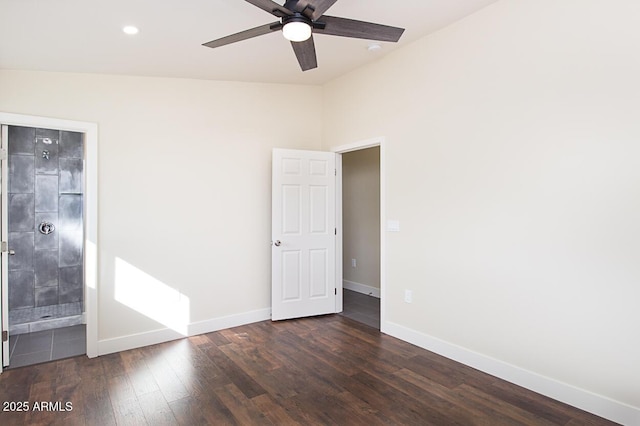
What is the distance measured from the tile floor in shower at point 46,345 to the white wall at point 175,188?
45cm

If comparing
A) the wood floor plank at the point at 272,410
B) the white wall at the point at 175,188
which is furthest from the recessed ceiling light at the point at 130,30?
the wood floor plank at the point at 272,410

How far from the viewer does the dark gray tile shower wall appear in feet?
13.1

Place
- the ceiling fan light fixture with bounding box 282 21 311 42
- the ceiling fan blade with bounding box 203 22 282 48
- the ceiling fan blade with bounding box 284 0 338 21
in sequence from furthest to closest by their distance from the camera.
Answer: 1. the ceiling fan blade with bounding box 203 22 282 48
2. the ceiling fan light fixture with bounding box 282 21 311 42
3. the ceiling fan blade with bounding box 284 0 338 21

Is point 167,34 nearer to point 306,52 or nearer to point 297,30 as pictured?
point 306,52

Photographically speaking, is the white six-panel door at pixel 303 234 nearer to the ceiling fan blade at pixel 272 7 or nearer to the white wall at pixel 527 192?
the white wall at pixel 527 192

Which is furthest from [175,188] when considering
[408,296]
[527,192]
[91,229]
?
[527,192]

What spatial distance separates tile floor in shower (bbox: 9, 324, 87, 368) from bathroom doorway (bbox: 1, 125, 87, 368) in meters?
0.01

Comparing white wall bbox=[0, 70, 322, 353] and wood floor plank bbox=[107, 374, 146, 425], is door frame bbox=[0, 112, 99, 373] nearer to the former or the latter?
white wall bbox=[0, 70, 322, 353]

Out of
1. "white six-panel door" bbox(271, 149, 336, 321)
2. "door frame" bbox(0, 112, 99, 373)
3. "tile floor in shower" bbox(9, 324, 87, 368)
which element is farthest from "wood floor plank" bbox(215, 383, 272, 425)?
"tile floor in shower" bbox(9, 324, 87, 368)

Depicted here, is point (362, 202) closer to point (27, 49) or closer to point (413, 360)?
point (413, 360)

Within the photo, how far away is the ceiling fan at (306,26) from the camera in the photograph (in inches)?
76.3

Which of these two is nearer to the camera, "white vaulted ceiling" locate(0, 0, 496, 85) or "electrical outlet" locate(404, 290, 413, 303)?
"white vaulted ceiling" locate(0, 0, 496, 85)

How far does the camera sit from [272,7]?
1.95m

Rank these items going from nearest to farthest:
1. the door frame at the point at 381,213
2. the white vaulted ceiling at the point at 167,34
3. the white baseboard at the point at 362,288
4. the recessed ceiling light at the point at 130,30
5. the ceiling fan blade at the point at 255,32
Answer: the ceiling fan blade at the point at 255,32 < the white vaulted ceiling at the point at 167,34 < the recessed ceiling light at the point at 130,30 < the door frame at the point at 381,213 < the white baseboard at the point at 362,288
